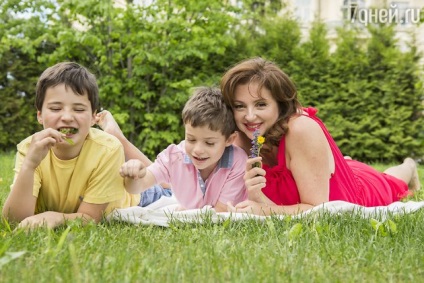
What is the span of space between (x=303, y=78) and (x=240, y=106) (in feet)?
28.8

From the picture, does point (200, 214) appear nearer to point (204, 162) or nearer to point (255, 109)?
point (204, 162)

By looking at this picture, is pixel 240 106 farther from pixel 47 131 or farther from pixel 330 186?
pixel 47 131

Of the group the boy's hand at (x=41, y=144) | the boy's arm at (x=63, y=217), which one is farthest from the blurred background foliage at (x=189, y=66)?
the boy's hand at (x=41, y=144)

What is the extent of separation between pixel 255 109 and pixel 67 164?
1231mm

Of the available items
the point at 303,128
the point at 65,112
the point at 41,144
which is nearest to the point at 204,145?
the point at 303,128

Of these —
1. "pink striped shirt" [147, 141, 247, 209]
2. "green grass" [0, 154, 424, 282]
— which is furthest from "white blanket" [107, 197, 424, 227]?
"pink striped shirt" [147, 141, 247, 209]

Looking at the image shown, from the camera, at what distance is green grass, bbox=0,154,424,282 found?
2215mm

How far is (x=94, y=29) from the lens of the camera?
12.0 metres

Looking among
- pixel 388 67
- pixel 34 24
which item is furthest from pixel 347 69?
pixel 34 24

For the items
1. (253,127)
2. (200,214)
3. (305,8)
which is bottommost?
(200,214)

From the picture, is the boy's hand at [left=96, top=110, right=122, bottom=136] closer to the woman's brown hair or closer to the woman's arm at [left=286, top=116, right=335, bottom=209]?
the woman's brown hair

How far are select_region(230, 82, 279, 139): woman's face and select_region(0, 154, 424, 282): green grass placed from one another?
703mm

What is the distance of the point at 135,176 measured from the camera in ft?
11.5

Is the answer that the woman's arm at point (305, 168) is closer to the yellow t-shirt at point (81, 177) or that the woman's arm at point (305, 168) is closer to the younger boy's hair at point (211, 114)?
the younger boy's hair at point (211, 114)
